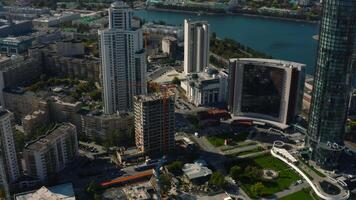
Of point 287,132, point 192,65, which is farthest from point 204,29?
point 287,132

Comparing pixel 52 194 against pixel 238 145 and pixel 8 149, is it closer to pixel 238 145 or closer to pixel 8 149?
pixel 8 149

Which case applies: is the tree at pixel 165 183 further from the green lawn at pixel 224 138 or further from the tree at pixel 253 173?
the green lawn at pixel 224 138

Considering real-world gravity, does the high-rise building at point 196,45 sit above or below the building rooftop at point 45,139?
above

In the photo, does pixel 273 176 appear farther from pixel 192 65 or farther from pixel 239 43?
pixel 239 43

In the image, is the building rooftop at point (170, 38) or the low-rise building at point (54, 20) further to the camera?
the low-rise building at point (54, 20)

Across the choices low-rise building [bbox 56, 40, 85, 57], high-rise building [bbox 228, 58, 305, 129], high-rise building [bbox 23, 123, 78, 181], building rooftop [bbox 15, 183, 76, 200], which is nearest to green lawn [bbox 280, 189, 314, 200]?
high-rise building [bbox 228, 58, 305, 129]

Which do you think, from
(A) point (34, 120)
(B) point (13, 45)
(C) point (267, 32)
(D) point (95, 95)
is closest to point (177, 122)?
(D) point (95, 95)

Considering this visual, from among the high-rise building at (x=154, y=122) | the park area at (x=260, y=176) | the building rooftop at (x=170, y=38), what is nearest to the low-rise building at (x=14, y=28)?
the building rooftop at (x=170, y=38)
